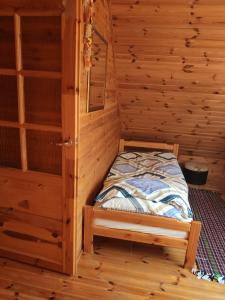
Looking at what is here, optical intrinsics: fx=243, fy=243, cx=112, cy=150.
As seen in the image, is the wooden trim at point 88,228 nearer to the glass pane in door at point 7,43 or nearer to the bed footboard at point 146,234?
the bed footboard at point 146,234

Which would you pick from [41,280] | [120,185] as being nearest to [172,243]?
[120,185]

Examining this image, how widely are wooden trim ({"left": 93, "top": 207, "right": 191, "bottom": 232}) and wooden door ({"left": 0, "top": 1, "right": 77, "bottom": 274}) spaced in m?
0.33

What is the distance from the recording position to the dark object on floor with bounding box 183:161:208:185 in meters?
3.67

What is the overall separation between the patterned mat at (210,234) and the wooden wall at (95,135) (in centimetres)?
110

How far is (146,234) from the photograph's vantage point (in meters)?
2.03

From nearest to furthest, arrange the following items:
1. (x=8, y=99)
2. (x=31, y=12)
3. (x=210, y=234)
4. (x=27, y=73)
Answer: (x=31, y=12), (x=27, y=73), (x=8, y=99), (x=210, y=234)

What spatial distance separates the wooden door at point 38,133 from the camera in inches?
61.4

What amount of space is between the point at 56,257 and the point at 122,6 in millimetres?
2260

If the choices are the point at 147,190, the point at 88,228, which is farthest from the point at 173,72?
the point at 88,228

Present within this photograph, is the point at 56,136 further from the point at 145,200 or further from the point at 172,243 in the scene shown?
the point at 172,243

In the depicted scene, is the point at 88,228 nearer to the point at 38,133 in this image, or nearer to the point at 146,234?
the point at 146,234

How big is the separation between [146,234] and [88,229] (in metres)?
0.49

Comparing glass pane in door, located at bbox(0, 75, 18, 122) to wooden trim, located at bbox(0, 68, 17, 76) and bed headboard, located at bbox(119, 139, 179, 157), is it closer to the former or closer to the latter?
wooden trim, located at bbox(0, 68, 17, 76)

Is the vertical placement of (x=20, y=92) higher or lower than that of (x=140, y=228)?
higher
